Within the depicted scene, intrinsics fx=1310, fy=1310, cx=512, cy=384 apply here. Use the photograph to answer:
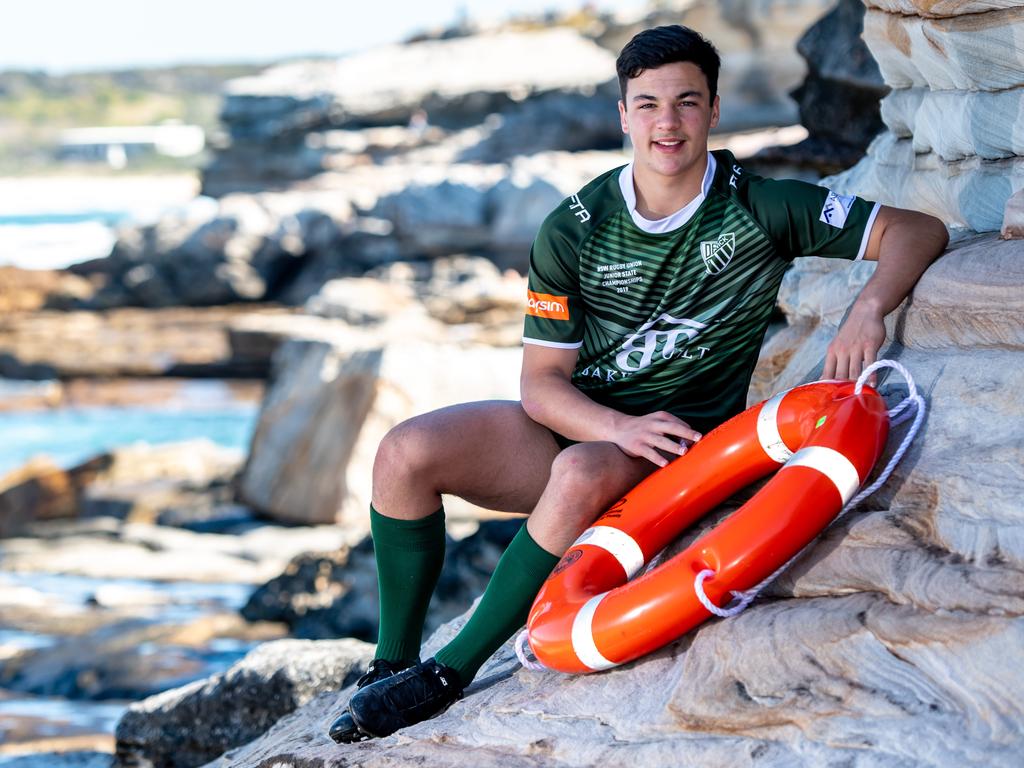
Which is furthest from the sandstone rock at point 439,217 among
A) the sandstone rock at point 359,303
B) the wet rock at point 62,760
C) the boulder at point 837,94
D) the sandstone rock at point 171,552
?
the wet rock at point 62,760

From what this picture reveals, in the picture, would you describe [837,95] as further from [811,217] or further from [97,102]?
[97,102]

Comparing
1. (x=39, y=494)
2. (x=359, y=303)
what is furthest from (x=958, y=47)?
(x=359, y=303)

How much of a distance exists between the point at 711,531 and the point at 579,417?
0.41 m

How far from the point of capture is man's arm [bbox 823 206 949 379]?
2480mm

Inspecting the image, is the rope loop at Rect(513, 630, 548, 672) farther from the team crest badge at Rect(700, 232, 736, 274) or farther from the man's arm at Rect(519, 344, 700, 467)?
the team crest badge at Rect(700, 232, 736, 274)

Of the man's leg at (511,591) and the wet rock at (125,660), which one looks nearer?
the man's leg at (511,591)

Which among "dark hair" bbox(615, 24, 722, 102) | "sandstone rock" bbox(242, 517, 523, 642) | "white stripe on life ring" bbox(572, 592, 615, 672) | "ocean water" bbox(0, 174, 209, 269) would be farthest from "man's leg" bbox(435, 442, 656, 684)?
"ocean water" bbox(0, 174, 209, 269)

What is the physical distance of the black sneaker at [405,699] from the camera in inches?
98.9

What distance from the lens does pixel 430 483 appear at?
2656mm

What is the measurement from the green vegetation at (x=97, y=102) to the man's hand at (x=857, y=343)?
73.0 meters

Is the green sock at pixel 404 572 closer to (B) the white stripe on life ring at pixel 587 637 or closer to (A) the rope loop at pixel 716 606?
(B) the white stripe on life ring at pixel 587 637

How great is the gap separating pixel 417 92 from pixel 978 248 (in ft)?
96.3

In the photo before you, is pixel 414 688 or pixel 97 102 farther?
pixel 97 102

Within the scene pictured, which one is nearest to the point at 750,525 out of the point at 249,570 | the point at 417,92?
the point at 249,570
